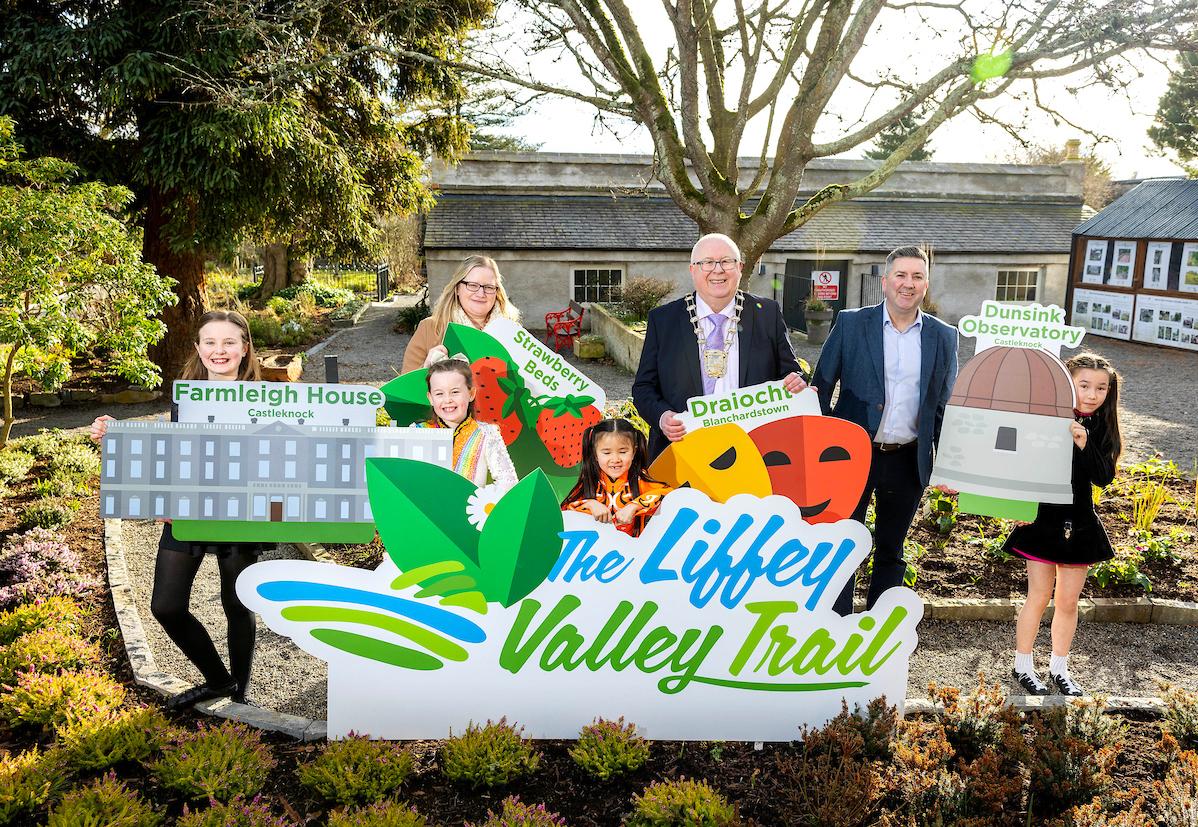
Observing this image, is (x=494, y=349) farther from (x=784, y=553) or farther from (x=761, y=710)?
(x=761, y=710)

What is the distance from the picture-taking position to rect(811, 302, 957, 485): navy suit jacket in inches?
155

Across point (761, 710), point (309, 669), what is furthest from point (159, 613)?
point (761, 710)

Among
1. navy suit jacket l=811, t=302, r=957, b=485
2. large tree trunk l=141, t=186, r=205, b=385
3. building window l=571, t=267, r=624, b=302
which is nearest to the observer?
navy suit jacket l=811, t=302, r=957, b=485

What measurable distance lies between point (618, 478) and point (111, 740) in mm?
2236

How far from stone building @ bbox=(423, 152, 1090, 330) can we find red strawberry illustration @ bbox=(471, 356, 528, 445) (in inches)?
655

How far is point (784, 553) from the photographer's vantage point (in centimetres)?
336

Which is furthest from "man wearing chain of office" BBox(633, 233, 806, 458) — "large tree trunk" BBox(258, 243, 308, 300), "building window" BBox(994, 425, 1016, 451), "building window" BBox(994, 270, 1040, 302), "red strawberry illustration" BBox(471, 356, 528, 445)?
"large tree trunk" BBox(258, 243, 308, 300)

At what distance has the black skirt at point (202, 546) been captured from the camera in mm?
3412

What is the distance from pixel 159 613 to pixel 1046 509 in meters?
4.04

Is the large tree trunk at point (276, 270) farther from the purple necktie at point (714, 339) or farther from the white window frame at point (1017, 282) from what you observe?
the purple necktie at point (714, 339)

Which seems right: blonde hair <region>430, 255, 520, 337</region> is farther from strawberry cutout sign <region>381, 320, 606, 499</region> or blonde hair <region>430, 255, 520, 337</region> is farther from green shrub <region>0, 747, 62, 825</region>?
green shrub <region>0, 747, 62, 825</region>

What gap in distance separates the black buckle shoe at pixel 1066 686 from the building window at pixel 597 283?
17.9 metres

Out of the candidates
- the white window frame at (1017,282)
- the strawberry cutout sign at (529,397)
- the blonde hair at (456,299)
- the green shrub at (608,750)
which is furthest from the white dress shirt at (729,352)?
the white window frame at (1017,282)

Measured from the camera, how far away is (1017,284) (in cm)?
2356
